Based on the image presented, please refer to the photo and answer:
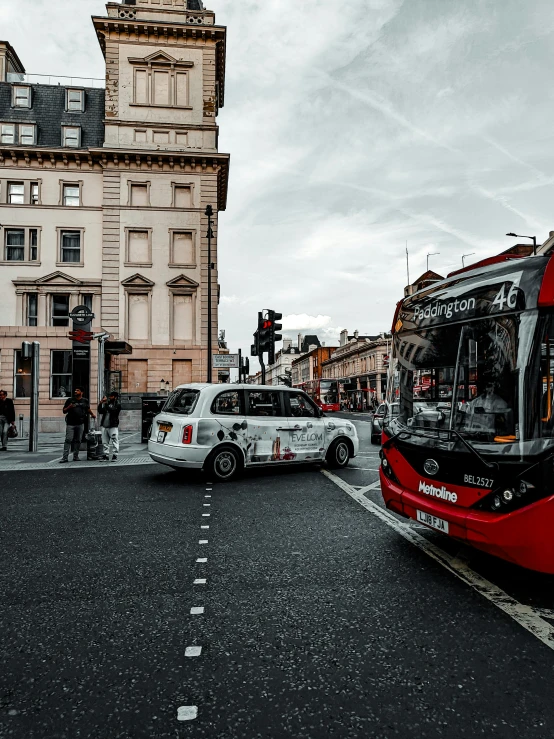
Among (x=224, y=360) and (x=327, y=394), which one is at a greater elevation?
(x=224, y=360)

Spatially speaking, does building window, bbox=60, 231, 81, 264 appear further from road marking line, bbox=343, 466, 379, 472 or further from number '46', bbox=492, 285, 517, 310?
number '46', bbox=492, 285, 517, 310

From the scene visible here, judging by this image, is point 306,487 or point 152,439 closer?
point 306,487

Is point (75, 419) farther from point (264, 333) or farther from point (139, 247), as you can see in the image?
point (139, 247)

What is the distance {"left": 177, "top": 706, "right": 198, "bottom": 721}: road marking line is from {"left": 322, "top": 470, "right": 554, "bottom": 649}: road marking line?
7.30 ft

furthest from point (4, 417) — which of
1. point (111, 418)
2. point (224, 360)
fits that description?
point (224, 360)

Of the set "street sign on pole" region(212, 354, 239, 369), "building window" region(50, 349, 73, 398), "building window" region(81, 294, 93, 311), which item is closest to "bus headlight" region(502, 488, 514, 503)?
"street sign on pole" region(212, 354, 239, 369)

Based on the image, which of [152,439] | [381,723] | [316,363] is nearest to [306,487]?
[152,439]

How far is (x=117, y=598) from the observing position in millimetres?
3945

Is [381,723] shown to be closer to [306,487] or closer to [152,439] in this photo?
[306,487]

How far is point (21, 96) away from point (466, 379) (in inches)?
1456

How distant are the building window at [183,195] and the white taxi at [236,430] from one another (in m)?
23.4

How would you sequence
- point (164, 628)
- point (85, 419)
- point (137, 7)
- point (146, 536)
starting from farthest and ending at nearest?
point (137, 7) < point (85, 419) < point (146, 536) < point (164, 628)

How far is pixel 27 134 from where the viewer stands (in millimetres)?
30547

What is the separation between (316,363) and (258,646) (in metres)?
124
